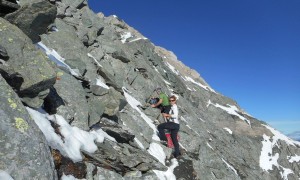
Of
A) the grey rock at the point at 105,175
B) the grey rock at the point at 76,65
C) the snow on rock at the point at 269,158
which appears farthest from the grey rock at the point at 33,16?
the snow on rock at the point at 269,158

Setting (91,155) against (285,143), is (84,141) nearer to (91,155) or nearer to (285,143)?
(91,155)

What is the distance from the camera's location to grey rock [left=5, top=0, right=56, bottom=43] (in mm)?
15016

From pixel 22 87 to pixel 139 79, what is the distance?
65.7 ft

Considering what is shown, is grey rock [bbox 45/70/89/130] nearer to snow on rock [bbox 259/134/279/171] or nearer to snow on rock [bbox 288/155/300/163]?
snow on rock [bbox 259/134/279/171]

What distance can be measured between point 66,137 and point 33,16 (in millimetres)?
6589

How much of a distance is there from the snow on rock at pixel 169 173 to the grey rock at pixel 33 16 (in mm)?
10026

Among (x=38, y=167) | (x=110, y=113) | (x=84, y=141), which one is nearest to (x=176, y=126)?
(x=110, y=113)

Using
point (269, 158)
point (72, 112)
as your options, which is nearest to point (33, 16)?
point (72, 112)

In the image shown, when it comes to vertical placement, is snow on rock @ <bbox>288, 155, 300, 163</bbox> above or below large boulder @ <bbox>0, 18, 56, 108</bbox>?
above

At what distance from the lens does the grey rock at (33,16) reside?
49.3 ft

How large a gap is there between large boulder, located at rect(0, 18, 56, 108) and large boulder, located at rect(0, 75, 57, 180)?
2.17 m

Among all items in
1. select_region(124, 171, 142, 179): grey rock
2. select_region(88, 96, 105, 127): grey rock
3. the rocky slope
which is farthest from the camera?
select_region(88, 96, 105, 127): grey rock

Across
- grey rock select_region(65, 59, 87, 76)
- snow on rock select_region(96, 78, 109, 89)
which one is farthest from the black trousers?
grey rock select_region(65, 59, 87, 76)

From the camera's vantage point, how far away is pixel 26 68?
12703 millimetres
